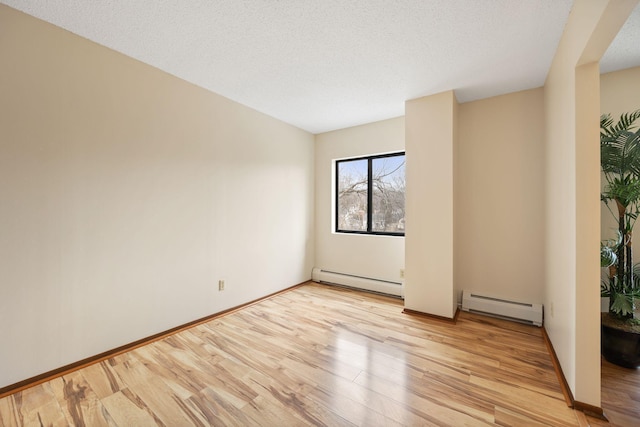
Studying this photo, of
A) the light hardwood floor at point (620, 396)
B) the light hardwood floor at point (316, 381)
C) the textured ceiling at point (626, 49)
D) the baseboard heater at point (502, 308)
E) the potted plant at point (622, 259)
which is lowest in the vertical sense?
the light hardwood floor at point (316, 381)

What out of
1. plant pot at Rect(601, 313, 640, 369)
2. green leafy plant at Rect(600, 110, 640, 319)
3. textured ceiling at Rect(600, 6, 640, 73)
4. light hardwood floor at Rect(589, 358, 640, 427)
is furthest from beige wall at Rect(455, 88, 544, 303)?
light hardwood floor at Rect(589, 358, 640, 427)

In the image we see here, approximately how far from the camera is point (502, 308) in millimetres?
2746

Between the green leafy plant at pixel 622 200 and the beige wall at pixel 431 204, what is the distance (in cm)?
114

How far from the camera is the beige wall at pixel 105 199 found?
1689mm

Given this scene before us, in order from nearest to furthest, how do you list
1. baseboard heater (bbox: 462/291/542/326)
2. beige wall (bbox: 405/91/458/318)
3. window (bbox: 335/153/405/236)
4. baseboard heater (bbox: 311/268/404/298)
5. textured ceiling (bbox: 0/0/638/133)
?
textured ceiling (bbox: 0/0/638/133) < baseboard heater (bbox: 462/291/542/326) < beige wall (bbox: 405/91/458/318) < baseboard heater (bbox: 311/268/404/298) < window (bbox: 335/153/405/236)

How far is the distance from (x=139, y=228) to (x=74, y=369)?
1128 mm

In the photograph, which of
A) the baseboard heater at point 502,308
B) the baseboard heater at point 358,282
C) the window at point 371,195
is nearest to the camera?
the baseboard heater at point 502,308

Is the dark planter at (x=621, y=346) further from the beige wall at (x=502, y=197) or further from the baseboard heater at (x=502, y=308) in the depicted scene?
the beige wall at (x=502, y=197)

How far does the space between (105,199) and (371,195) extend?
10.4 ft

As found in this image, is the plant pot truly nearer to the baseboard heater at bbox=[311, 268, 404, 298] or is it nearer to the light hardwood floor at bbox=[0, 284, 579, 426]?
the light hardwood floor at bbox=[0, 284, 579, 426]

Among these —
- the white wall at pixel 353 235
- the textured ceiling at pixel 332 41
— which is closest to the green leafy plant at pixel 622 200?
the textured ceiling at pixel 332 41

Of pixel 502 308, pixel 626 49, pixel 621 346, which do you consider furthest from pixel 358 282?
pixel 626 49

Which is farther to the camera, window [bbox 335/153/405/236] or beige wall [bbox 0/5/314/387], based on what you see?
window [bbox 335/153/405/236]

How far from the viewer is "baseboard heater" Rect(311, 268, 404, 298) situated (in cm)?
348
